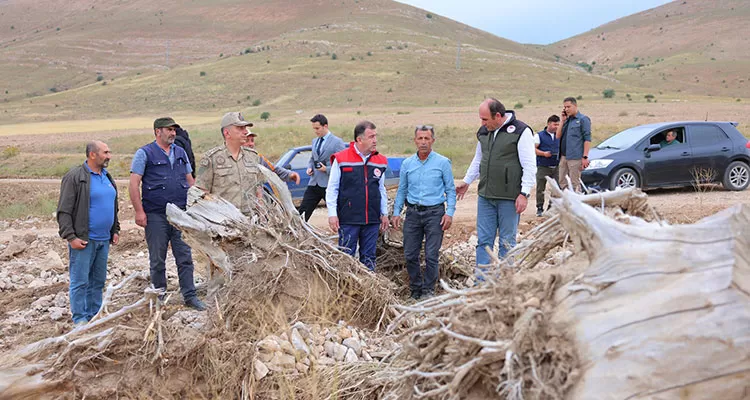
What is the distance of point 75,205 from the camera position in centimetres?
533

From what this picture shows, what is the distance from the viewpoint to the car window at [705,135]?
475 inches

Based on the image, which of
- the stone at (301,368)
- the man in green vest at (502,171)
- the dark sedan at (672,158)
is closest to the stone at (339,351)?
the stone at (301,368)

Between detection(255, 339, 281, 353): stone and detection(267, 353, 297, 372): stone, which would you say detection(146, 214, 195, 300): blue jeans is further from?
detection(267, 353, 297, 372): stone

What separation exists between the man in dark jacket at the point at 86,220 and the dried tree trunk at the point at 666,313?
172 inches

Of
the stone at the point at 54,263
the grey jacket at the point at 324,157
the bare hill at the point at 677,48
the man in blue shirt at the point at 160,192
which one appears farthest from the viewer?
the bare hill at the point at 677,48

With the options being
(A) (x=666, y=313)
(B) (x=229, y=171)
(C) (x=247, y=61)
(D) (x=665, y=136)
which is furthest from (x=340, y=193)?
(C) (x=247, y=61)

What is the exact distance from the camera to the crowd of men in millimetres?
5438

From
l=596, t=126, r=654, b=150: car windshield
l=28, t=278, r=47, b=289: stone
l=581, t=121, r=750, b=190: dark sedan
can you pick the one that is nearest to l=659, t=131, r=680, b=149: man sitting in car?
l=581, t=121, r=750, b=190: dark sedan

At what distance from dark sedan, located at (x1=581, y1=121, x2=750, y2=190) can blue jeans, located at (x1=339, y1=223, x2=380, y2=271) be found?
263 inches

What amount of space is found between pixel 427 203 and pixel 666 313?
11.8 ft

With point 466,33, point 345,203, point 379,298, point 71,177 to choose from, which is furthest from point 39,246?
point 466,33

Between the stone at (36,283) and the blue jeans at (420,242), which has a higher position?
the blue jeans at (420,242)

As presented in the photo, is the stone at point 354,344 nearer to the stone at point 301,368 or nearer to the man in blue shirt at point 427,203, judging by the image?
the stone at point 301,368

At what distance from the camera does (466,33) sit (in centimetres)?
10875
